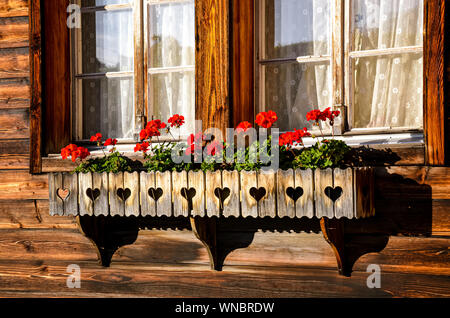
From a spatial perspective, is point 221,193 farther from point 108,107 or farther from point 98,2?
point 98,2

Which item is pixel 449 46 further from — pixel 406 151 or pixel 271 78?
pixel 271 78

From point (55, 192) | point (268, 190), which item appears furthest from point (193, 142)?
point (55, 192)

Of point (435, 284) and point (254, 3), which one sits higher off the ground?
point (254, 3)

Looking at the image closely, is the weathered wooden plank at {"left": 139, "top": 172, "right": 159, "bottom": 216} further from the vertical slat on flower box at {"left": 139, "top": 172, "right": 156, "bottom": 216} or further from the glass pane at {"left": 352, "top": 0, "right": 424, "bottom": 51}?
the glass pane at {"left": 352, "top": 0, "right": 424, "bottom": 51}

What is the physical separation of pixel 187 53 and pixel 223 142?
0.82 meters

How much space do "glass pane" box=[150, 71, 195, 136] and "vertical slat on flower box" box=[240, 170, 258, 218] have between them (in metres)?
0.82

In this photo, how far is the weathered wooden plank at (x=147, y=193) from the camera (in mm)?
2652

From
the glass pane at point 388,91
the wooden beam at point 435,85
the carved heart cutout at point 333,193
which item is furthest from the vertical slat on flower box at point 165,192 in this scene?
the wooden beam at point 435,85

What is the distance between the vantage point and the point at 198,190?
2576 millimetres

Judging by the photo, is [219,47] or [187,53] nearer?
[219,47]

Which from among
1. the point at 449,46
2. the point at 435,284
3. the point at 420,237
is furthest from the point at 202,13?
the point at 435,284
